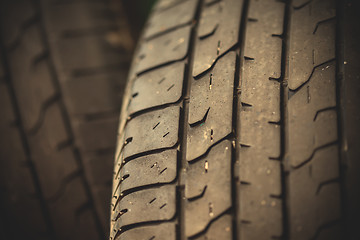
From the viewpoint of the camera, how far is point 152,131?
567mm

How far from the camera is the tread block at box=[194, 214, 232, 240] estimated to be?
0.47m

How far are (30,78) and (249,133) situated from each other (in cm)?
65

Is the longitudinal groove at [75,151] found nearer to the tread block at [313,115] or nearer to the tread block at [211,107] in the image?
the tread block at [211,107]

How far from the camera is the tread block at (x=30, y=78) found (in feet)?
2.72

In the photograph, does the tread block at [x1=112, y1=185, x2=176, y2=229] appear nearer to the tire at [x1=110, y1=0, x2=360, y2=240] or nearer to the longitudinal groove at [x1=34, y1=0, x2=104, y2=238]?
the tire at [x1=110, y1=0, x2=360, y2=240]

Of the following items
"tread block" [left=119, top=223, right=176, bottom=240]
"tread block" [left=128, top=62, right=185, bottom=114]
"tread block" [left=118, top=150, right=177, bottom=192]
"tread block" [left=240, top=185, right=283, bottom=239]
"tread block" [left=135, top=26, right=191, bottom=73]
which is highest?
"tread block" [left=135, top=26, right=191, bottom=73]

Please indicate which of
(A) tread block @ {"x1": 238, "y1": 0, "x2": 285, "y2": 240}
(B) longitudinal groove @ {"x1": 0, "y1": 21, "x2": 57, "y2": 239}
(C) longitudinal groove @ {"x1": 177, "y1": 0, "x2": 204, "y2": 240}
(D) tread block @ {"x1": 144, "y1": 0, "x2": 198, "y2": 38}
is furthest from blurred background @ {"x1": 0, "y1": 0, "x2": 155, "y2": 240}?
(A) tread block @ {"x1": 238, "y1": 0, "x2": 285, "y2": 240}

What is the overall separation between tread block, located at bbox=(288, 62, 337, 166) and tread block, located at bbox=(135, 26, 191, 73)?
0.82 feet

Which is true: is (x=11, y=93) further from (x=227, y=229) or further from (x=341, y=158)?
(x=341, y=158)

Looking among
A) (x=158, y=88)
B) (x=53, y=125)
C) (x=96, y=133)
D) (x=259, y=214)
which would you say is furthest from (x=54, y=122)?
(x=259, y=214)

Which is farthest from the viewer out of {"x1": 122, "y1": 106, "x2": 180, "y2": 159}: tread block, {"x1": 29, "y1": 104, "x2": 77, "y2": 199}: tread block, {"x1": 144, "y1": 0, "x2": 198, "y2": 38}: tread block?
{"x1": 29, "y1": 104, "x2": 77, "y2": 199}: tread block

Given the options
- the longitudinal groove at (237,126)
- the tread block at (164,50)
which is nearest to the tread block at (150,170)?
the longitudinal groove at (237,126)

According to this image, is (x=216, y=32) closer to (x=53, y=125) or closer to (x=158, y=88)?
(x=158, y=88)

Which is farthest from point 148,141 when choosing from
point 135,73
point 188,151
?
point 135,73
